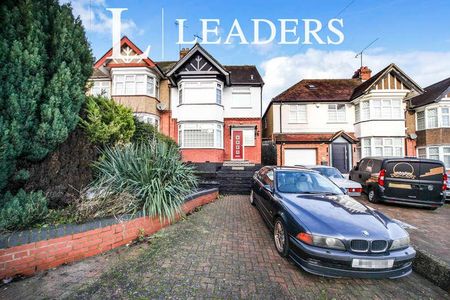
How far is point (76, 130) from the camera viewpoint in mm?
4133

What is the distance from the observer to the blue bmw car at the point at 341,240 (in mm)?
2744

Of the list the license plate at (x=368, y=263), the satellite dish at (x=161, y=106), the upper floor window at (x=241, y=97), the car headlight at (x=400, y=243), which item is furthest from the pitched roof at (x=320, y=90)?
the license plate at (x=368, y=263)

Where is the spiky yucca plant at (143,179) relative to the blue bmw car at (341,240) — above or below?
above

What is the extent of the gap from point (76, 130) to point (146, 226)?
2.49 meters

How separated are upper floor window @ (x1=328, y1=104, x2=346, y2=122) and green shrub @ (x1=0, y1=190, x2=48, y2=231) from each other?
60.2 ft

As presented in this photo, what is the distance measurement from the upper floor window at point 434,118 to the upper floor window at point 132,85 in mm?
21444

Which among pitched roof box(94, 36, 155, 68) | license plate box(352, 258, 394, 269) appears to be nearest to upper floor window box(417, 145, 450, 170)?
license plate box(352, 258, 394, 269)

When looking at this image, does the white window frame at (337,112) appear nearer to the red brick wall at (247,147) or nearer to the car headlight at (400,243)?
the red brick wall at (247,147)

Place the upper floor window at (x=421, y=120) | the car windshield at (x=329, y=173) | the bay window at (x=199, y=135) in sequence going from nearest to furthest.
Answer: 1. the car windshield at (x=329, y=173)
2. the bay window at (x=199, y=135)
3. the upper floor window at (x=421, y=120)

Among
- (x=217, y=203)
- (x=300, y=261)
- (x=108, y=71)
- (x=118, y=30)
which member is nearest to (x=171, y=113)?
(x=108, y=71)

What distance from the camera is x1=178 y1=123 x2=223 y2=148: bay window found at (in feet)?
44.8

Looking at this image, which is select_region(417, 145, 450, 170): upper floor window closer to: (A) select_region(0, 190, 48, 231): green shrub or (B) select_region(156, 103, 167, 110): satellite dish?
(B) select_region(156, 103, 167, 110): satellite dish

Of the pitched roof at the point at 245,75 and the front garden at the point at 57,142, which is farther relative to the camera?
the pitched roof at the point at 245,75

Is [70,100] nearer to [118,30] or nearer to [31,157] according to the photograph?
[31,157]
